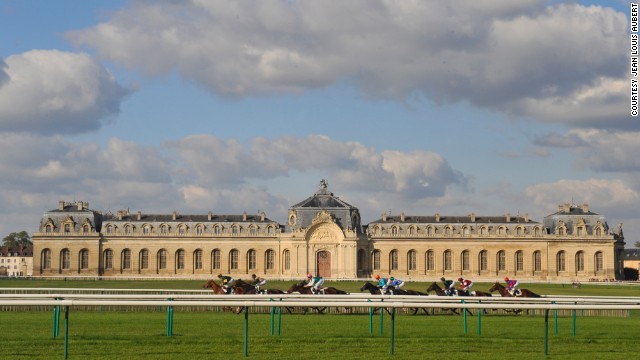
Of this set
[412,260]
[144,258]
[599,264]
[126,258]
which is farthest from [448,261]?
[126,258]

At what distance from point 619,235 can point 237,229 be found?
4729 cm

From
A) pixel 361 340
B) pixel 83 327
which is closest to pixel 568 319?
pixel 361 340

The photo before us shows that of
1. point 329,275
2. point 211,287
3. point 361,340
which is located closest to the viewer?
point 361,340

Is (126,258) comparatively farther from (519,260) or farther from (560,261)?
(560,261)

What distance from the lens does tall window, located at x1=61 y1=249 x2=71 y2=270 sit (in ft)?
374

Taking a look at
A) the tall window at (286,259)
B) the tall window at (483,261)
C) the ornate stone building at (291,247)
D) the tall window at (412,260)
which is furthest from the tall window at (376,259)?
the tall window at (483,261)

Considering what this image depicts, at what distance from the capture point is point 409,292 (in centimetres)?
4262

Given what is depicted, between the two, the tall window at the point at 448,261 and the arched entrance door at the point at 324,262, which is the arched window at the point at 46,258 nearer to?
the arched entrance door at the point at 324,262

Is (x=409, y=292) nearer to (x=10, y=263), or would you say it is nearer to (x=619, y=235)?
(x=619, y=235)

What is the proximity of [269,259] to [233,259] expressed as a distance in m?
4.35

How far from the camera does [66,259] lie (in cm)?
11425

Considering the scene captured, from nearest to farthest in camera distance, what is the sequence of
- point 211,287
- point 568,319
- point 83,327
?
point 83,327 → point 568,319 → point 211,287

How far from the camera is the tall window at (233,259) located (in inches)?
4532

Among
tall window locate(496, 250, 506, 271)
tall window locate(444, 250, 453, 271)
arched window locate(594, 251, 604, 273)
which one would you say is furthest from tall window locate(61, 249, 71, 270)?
arched window locate(594, 251, 604, 273)
